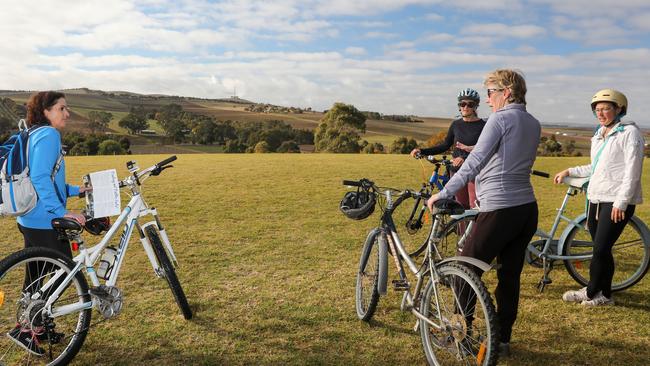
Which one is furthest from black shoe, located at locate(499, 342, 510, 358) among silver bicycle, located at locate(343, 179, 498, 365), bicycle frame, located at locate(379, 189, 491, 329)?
bicycle frame, located at locate(379, 189, 491, 329)

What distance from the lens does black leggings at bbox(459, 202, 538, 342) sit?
11.1ft

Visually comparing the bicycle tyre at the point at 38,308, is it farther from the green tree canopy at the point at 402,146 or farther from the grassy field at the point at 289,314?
the green tree canopy at the point at 402,146

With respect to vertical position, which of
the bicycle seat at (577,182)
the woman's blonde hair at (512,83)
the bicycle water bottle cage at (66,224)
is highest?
the woman's blonde hair at (512,83)

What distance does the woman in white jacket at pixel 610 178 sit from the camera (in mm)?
4312

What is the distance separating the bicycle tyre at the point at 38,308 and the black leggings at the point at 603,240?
17.1 feet

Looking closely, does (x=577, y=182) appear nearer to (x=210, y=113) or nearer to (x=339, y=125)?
(x=339, y=125)

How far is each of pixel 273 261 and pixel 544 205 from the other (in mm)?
8771

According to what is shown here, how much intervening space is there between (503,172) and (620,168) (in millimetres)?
2034

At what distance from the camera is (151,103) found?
102 metres

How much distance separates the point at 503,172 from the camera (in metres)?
3.33

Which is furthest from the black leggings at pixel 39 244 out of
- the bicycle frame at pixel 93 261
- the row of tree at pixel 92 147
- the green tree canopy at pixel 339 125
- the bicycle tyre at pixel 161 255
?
the green tree canopy at pixel 339 125

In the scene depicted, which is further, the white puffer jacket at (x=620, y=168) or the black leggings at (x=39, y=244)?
the white puffer jacket at (x=620, y=168)

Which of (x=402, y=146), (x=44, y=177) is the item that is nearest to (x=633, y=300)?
(x=44, y=177)

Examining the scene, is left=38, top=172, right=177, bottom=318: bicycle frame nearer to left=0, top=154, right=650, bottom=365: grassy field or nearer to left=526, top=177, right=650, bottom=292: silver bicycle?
left=0, top=154, right=650, bottom=365: grassy field
